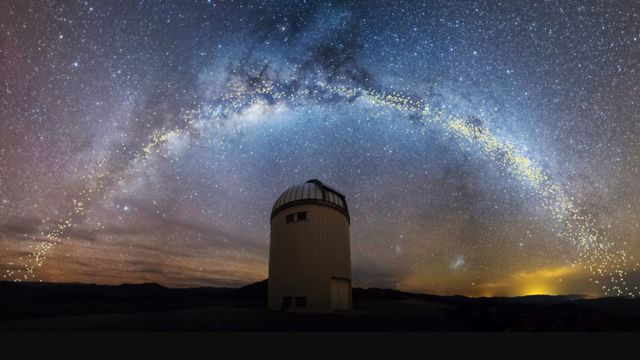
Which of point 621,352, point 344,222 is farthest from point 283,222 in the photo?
point 621,352

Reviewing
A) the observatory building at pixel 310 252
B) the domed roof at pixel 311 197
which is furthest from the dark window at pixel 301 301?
the domed roof at pixel 311 197

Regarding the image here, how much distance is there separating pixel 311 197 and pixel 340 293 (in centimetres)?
590

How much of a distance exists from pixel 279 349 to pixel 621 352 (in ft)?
28.6

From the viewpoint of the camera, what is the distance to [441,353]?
7.03m

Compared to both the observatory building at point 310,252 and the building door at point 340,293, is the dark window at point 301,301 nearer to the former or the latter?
the observatory building at point 310,252

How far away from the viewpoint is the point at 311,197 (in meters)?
16.8

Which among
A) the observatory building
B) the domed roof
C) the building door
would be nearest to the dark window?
the observatory building

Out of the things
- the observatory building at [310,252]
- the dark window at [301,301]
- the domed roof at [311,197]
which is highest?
the domed roof at [311,197]

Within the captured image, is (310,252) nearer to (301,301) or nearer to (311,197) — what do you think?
(301,301)

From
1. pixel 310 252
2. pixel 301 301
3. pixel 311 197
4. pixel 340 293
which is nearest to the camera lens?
pixel 301 301

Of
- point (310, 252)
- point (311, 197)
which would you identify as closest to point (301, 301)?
point (310, 252)

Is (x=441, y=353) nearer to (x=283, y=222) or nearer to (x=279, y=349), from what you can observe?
(x=279, y=349)

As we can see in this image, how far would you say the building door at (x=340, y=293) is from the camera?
52.5 ft

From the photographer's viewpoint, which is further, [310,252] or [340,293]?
[340,293]
